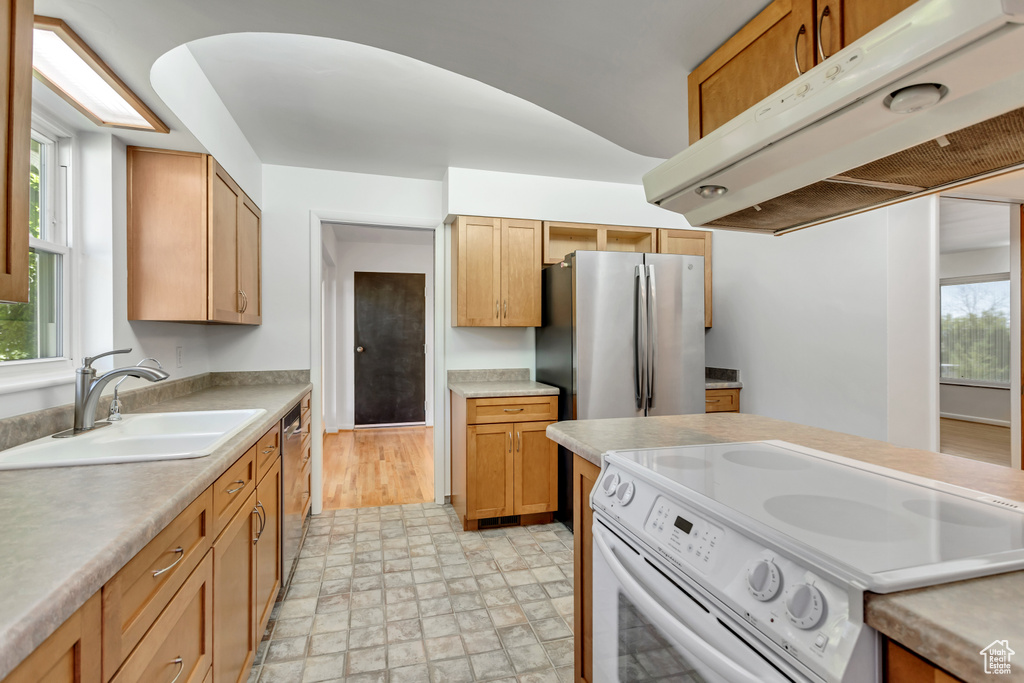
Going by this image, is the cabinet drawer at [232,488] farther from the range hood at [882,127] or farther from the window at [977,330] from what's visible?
the window at [977,330]

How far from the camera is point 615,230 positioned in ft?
12.2

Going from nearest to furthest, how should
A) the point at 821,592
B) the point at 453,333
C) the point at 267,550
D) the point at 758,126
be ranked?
the point at 821,592, the point at 758,126, the point at 267,550, the point at 453,333

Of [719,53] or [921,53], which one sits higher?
[719,53]

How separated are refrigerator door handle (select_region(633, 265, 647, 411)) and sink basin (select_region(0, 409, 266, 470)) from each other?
2144 millimetres

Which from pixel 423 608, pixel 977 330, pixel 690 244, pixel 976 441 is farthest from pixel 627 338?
pixel 977 330

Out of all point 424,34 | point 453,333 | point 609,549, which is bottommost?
point 609,549

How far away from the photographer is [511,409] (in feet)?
10.4

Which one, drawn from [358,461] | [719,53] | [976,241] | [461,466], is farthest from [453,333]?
[976,241]

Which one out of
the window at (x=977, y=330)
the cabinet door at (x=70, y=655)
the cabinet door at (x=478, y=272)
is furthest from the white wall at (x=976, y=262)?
the cabinet door at (x=70, y=655)

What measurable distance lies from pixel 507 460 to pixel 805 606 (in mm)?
2570

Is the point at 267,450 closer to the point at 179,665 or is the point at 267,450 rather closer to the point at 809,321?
the point at 179,665

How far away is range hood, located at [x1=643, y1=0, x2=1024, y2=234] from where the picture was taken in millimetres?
700

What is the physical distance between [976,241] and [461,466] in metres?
7.20

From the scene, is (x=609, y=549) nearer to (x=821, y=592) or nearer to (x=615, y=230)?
(x=821, y=592)
